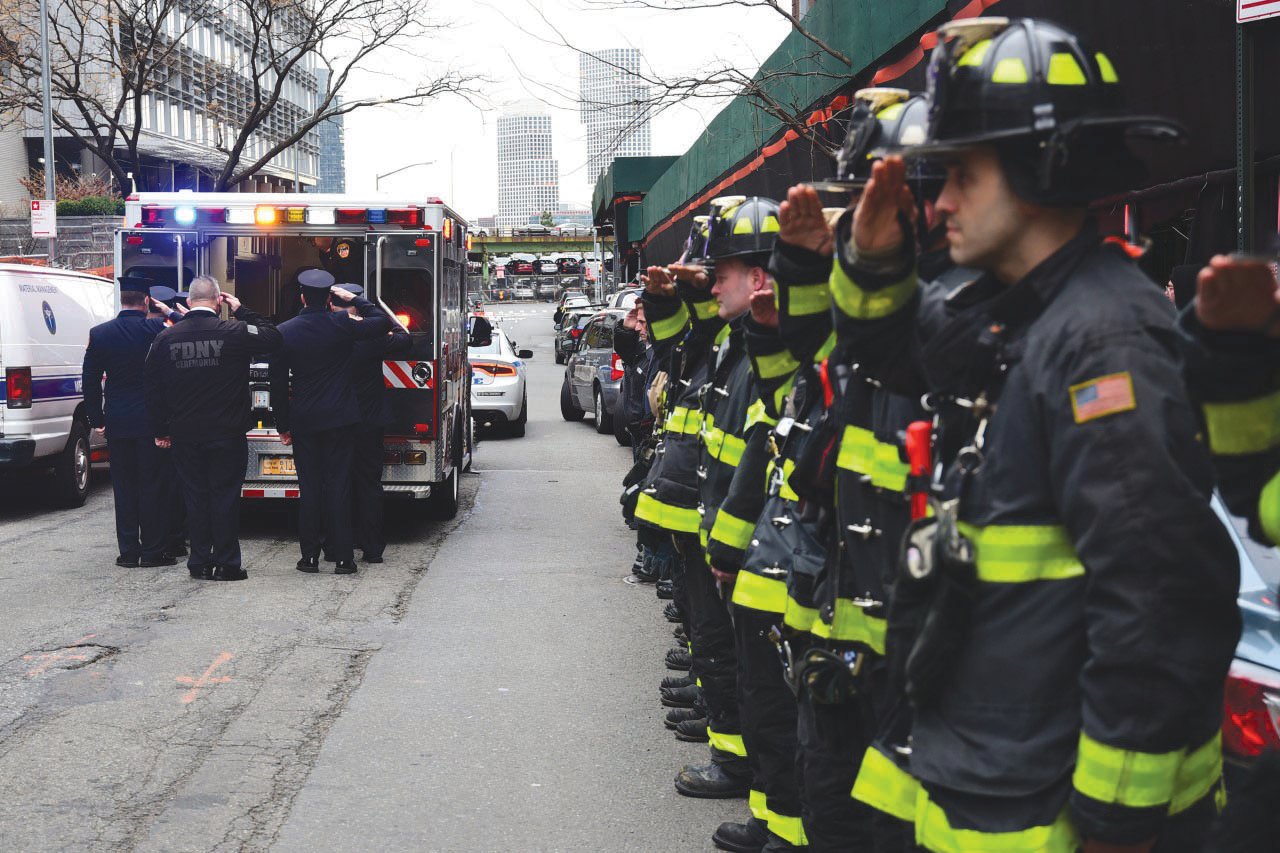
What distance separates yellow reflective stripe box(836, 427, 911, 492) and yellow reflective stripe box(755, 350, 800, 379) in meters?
1.26

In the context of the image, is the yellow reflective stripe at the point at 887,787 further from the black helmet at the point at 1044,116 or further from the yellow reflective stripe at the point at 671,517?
the yellow reflective stripe at the point at 671,517

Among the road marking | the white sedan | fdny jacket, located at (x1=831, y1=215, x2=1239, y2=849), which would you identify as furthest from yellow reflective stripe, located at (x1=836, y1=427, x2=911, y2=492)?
the white sedan

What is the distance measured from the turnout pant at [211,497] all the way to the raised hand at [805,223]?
6.82m

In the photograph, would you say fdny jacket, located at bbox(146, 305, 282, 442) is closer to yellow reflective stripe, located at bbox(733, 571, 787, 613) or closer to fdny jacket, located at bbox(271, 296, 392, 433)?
fdny jacket, located at bbox(271, 296, 392, 433)

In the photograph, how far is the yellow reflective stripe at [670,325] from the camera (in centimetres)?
686

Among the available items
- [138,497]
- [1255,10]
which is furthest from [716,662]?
[138,497]

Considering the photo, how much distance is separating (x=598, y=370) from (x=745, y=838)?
15.4m

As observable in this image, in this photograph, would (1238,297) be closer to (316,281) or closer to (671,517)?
(671,517)

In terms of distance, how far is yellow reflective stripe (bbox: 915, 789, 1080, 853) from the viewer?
2.29 m

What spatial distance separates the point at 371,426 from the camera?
33.1ft

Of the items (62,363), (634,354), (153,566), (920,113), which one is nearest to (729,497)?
(920,113)

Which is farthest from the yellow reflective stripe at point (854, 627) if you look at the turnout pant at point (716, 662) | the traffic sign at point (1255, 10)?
the traffic sign at point (1255, 10)

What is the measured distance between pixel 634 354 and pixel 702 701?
403cm

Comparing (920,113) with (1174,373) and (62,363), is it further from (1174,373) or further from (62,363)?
(62,363)
